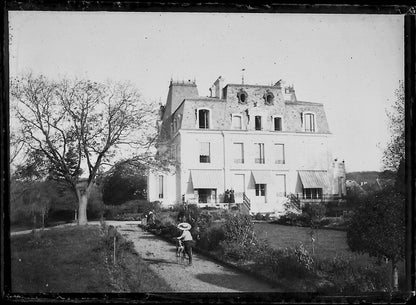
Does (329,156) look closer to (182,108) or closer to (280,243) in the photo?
(280,243)

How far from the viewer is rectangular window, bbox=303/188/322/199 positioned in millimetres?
2309

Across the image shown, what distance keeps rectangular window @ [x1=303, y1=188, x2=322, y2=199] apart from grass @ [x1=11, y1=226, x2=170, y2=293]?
0.97 metres

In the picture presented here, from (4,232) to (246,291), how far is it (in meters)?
1.35

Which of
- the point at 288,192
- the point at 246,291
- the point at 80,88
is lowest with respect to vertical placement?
the point at 246,291

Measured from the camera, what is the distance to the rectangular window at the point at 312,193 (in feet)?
7.57

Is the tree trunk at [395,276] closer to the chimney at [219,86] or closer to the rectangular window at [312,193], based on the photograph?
the rectangular window at [312,193]

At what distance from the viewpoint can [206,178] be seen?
2.26 metres

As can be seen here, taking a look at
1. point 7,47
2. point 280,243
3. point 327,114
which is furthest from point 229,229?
point 7,47

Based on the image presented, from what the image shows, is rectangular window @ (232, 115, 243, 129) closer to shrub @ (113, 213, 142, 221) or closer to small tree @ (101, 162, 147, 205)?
small tree @ (101, 162, 147, 205)

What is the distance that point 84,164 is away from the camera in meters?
2.30

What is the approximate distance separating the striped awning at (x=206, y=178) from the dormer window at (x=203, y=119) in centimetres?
28

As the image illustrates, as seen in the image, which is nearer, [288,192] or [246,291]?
[246,291]

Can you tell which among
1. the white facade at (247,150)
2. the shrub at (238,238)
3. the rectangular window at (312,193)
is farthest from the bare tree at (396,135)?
the shrub at (238,238)

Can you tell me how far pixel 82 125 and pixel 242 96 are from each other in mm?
975
